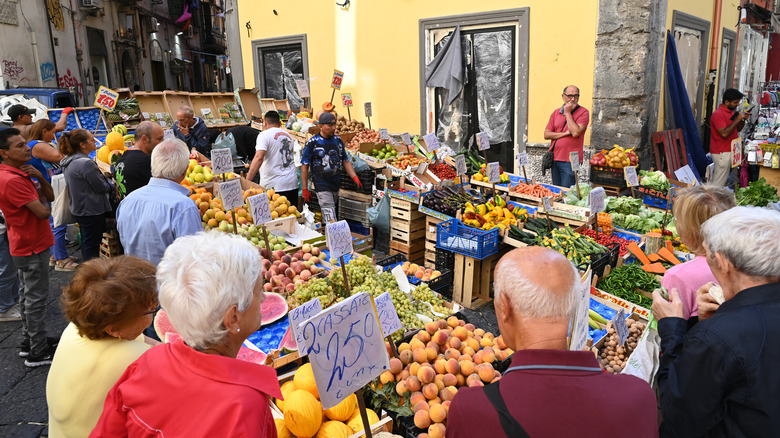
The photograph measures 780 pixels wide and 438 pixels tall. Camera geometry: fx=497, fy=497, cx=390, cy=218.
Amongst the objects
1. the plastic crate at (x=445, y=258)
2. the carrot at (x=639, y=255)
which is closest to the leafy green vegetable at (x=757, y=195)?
the carrot at (x=639, y=255)

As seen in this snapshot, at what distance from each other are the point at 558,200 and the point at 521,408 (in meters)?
5.19

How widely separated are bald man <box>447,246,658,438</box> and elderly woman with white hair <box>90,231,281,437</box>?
1.88 ft

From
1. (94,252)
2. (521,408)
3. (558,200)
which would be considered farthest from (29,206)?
(558,200)

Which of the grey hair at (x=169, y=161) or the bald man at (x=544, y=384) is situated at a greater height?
the grey hair at (x=169, y=161)

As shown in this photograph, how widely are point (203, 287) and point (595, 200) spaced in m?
4.10

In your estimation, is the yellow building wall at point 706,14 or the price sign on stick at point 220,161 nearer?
the price sign on stick at point 220,161

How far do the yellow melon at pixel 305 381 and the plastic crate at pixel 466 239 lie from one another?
2.63 meters

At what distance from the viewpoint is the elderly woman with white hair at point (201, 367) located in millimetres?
A: 1322

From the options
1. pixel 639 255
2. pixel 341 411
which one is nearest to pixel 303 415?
pixel 341 411

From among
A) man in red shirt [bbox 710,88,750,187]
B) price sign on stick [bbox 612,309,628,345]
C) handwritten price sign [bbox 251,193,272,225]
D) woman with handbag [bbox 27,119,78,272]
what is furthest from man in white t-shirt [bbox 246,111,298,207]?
man in red shirt [bbox 710,88,750,187]

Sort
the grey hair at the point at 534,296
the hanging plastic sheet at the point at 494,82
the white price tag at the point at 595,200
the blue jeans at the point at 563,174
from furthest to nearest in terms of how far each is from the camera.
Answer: the hanging plastic sheet at the point at 494,82 < the blue jeans at the point at 563,174 < the white price tag at the point at 595,200 < the grey hair at the point at 534,296

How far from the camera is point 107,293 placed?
72.8 inches

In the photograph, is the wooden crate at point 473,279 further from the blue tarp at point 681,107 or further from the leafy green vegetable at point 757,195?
the blue tarp at point 681,107

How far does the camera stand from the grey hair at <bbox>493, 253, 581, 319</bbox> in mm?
Result: 1393
